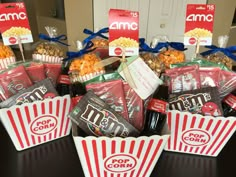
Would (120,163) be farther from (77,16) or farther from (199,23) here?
→ (77,16)

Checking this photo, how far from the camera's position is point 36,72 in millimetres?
747

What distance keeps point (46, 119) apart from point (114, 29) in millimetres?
347

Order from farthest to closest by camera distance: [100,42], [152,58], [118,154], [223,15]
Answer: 1. [223,15]
2. [100,42]
3. [152,58]
4. [118,154]

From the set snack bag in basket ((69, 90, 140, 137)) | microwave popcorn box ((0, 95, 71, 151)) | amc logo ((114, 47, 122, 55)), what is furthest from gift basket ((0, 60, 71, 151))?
amc logo ((114, 47, 122, 55))

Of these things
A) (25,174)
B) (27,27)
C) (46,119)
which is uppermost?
(27,27)

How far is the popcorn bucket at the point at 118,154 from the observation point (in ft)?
1.78

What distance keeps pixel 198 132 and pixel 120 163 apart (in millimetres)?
254

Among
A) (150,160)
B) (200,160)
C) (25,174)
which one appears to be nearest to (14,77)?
(25,174)

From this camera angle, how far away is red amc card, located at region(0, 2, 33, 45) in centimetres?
73

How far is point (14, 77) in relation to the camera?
27.7 inches

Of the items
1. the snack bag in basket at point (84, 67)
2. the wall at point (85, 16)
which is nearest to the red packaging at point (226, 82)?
the snack bag in basket at point (84, 67)

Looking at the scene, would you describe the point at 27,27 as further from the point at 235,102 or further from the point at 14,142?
the point at 235,102

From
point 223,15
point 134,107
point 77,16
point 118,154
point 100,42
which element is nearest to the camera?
point 118,154

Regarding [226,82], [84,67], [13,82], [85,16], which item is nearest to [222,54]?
[226,82]
